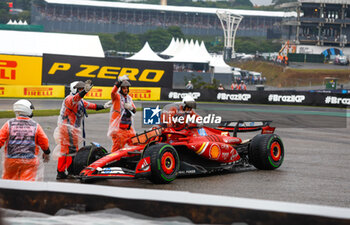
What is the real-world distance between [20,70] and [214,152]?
90.3ft

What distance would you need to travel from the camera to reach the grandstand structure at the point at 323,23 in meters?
89.2

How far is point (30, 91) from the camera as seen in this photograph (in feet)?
111

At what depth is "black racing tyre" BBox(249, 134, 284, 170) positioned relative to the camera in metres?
11.1

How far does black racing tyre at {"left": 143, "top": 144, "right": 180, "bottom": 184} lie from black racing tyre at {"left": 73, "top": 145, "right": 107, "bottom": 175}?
3.22 ft

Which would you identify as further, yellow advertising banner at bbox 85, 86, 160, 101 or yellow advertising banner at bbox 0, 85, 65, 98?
yellow advertising banner at bbox 85, 86, 160, 101

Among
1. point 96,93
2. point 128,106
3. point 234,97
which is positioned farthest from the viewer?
point 234,97

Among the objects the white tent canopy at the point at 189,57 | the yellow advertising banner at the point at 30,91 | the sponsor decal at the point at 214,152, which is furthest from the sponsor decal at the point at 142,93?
the white tent canopy at the point at 189,57

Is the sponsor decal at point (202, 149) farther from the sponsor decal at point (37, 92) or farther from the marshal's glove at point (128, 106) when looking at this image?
the sponsor decal at point (37, 92)

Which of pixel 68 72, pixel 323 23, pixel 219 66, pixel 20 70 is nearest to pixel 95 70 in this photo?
pixel 68 72

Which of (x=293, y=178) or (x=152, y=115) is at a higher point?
(x=152, y=115)

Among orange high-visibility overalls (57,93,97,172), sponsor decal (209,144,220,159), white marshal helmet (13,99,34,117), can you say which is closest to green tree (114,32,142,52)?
sponsor decal (209,144,220,159)

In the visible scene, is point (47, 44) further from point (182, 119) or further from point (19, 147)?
point (19, 147)

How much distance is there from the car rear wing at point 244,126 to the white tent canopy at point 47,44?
119 feet

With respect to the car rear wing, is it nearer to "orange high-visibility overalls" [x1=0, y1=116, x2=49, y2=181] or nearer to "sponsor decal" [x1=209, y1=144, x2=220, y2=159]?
"sponsor decal" [x1=209, y1=144, x2=220, y2=159]
